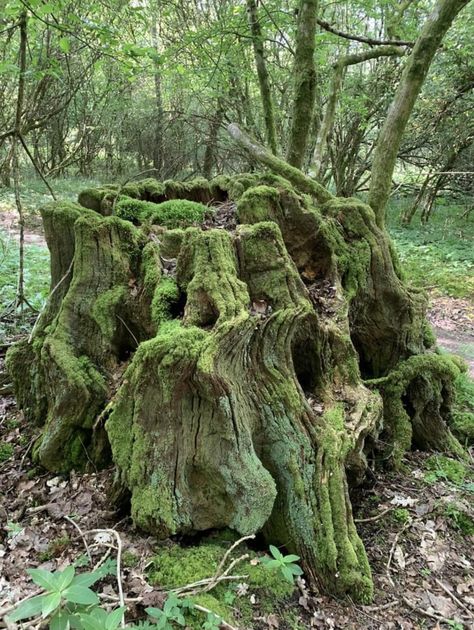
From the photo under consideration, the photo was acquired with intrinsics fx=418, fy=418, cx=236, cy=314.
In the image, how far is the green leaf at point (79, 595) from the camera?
1.60 meters

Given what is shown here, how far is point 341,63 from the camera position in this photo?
7.88 metres

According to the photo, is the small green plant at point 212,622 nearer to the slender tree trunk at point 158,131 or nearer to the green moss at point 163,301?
the green moss at point 163,301

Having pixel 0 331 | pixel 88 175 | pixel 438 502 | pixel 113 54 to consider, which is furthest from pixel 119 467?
pixel 88 175

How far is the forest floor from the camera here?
2394 mm

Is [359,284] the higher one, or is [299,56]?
[299,56]

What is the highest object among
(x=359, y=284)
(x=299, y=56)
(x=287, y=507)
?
(x=299, y=56)

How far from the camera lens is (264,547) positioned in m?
2.93

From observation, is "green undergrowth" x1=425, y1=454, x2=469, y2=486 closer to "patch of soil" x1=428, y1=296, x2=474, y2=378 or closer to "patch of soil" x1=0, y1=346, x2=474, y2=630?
"patch of soil" x1=0, y1=346, x2=474, y2=630

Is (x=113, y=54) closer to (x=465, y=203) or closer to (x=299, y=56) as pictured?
(x=299, y=56)

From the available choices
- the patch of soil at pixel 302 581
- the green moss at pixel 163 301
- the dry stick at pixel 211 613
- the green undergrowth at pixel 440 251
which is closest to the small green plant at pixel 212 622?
the dry stick at pixel 211 613

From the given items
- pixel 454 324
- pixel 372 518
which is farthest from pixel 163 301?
pixel 454 324

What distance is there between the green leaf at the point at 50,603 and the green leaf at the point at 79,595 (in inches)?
1.4

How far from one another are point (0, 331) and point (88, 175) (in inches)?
633

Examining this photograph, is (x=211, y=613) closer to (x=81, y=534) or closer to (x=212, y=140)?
(x=81, y=534)
